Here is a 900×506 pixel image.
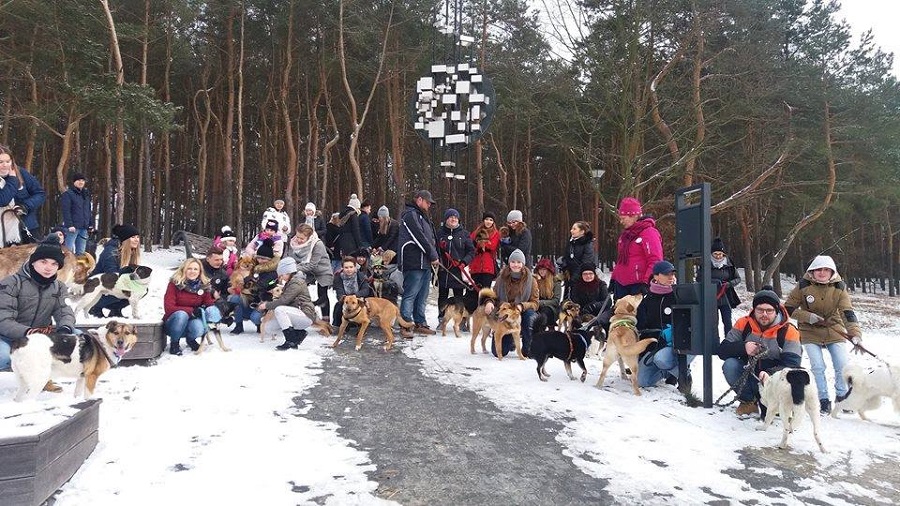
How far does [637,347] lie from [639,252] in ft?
4.87

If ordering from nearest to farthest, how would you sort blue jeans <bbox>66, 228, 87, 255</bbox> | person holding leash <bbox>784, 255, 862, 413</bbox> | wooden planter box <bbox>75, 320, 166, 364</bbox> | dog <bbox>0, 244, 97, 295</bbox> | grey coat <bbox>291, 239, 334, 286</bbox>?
person holding leash <bbox>784, 255, 862, 413</bbox> → wooden planter box <bbox>75, 320, 166, 364</bbox> → dog <bbox>0, 244, 97, 295</bbox> → grey coat <bbox>291, 239, 334, 286</bbox> → blue jeans <bbox>66, 228, 87, 255</bbox>

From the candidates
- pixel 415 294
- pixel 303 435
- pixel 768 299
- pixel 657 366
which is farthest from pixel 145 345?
pixel 768 299

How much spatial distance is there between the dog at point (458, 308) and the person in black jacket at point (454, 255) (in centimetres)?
13

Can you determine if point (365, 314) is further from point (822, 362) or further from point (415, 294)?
point (822, 362)

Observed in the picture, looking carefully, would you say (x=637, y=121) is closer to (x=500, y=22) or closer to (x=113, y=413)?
(x=500, y=22)

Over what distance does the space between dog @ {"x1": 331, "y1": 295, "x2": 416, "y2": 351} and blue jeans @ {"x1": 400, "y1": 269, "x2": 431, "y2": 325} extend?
2.13 feet

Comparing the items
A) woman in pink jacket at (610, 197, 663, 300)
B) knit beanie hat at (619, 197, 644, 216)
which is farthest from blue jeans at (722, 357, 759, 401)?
knit beanie hat at (619, 197, 644, 216)

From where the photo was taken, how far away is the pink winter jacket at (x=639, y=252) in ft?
21.4

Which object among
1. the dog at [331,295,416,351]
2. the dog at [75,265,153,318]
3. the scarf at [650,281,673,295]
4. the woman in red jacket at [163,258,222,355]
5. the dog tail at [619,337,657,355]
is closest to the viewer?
the dog tail at [619,337,657,355]

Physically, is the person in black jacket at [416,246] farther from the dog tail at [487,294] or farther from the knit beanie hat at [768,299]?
the knit beanie hat at [768,299]

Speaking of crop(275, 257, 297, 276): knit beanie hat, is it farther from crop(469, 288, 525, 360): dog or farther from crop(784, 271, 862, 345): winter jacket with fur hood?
crop(784, 271, 862, 345): winter jacket with fur hood

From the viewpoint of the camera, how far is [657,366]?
19.2 ft

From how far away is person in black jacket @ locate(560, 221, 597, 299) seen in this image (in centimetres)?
823

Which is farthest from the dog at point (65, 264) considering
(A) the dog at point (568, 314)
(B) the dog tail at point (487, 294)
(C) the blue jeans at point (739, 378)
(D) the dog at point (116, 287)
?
(C) the blue jeans at point (739, 378)
